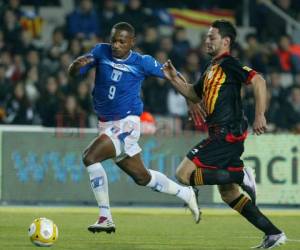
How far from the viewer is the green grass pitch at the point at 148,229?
392 inches

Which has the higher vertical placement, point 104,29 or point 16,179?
point 104,29

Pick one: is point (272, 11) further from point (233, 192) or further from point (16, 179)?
point (233, 192)

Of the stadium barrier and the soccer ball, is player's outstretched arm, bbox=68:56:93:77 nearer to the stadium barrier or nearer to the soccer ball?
the soccer ball

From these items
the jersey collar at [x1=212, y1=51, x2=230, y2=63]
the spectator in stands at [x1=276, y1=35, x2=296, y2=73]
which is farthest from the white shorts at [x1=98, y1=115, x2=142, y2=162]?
the spectator in stands at [x1=276, y1=35, x2=296, y2=73]

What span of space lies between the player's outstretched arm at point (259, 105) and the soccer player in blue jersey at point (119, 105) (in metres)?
2.17

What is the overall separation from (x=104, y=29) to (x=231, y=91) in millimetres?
9589

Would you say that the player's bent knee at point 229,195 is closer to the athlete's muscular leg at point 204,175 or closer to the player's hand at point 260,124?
the athlete's muscular leg at point 204,175

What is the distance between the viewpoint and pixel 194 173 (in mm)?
9547

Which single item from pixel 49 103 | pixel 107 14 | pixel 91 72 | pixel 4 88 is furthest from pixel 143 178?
pixel 107 14

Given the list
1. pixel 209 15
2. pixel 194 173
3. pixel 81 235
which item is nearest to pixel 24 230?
pixel 81 235

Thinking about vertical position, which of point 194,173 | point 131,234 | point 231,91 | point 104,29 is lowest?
point 131,234

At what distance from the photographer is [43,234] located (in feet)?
31.3

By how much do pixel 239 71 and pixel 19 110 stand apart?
25.2 ft

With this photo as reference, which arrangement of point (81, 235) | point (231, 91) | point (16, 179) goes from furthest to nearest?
point (16, 179) < point (81, 235) < point (231, 91)
